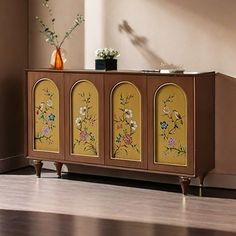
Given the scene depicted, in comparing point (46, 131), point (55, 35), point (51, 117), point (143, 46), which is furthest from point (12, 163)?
point (143, 46)

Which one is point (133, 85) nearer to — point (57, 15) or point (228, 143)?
point (228, 143)

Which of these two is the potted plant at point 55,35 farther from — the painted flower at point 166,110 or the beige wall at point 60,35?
the painted flower at point 166,110

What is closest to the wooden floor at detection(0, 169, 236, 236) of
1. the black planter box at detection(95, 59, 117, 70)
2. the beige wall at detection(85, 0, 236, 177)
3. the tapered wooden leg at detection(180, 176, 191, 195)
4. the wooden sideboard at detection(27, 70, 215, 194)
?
the tapered wooden leg at detection(180, 176, 191, 195)

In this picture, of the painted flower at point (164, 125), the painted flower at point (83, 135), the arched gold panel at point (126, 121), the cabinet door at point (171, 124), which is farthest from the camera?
the painted flower at point (83, 135)

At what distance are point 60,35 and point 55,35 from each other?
0.15ft

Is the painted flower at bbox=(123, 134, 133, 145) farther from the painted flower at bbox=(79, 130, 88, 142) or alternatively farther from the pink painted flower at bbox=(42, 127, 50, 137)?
the pink painted flower at bbox=(42, 127, 50, 137)

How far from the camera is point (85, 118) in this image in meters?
4.82

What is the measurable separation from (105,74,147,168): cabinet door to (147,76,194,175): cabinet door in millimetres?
71

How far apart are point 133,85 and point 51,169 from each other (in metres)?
1.41

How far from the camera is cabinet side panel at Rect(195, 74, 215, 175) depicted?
14.4ft

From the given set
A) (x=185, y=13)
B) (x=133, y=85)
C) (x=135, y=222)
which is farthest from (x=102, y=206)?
(x=185, y=13)

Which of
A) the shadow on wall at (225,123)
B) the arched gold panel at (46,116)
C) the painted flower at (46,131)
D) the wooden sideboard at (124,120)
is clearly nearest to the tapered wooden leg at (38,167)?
the wooden sideboard at (124,120)

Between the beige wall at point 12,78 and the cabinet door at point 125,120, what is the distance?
1.18m

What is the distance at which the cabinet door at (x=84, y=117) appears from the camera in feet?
15.6
